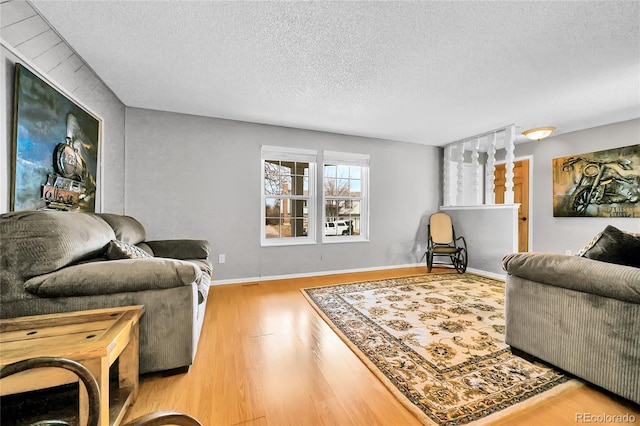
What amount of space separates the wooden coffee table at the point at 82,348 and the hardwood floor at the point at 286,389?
19 cm

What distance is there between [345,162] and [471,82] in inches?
83.0

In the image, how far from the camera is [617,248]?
1418mm

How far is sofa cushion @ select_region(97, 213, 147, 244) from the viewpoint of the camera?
6.97 feet

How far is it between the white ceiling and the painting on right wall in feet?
2.05

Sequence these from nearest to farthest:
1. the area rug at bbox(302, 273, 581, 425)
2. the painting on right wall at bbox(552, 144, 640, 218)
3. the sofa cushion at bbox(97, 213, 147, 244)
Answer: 1. the area rug at bbox(302, 273, 581, 425)
2. the sofa cushion at bbox(97, 213, 147, 244)
3. the painting on right wall at bbox(552, 144, 640, 218)

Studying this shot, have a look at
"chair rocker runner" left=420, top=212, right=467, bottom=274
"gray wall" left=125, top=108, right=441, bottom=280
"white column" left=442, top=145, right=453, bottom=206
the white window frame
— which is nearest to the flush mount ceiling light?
"white column" left=442, top=145, right=453, bottom=206

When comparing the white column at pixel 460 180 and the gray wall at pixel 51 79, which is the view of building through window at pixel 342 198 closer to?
the white column at pixel 460 180

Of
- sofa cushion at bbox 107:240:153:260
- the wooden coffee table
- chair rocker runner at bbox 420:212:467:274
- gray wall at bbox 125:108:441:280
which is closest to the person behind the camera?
the wooden coffee table

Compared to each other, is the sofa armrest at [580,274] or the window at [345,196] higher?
the window at [345,196]

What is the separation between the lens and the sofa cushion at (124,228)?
6.97ft

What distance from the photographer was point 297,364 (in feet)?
5.47

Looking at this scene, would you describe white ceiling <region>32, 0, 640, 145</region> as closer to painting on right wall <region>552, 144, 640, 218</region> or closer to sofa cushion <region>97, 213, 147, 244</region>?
painting on right wall <region>552, 144, 640, 218</region>

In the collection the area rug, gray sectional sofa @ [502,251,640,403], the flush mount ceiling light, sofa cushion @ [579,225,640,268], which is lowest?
the area rug

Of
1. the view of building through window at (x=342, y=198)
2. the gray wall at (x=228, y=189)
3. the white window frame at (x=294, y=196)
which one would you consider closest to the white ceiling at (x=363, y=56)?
the gray wall at (x=228, y=189)
